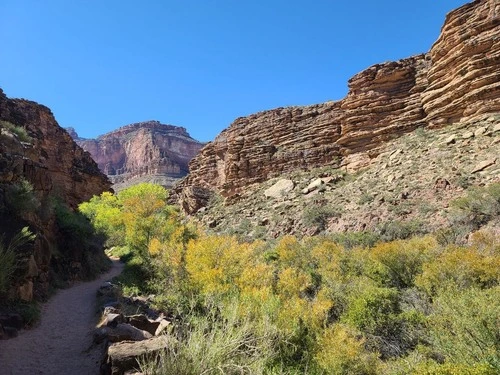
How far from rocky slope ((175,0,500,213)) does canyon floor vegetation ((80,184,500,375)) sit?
12.3m

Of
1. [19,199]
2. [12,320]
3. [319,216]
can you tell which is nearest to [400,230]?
[319,216]

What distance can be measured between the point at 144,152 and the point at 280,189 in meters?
84.0

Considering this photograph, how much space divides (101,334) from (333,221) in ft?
58.8

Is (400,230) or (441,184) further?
(441,184)

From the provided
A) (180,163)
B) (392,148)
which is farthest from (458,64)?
(180,163)

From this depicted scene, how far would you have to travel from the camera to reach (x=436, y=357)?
7.11 meters

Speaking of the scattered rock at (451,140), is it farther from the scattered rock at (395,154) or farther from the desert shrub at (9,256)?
the desert shrub at (9,256)

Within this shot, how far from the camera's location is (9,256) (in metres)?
8.46

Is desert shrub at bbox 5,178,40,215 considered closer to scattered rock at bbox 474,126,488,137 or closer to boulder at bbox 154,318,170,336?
boulder at bbox 154,318,170,336

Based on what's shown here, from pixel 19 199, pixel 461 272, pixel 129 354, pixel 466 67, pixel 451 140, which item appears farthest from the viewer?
pixel 466 67

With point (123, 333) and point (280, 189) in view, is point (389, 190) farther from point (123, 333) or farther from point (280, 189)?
point (123, 333)

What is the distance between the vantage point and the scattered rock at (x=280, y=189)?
31.9m

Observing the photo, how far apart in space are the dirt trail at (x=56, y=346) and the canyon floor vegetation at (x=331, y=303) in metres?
2.16

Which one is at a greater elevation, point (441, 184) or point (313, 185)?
point (313, 185)
